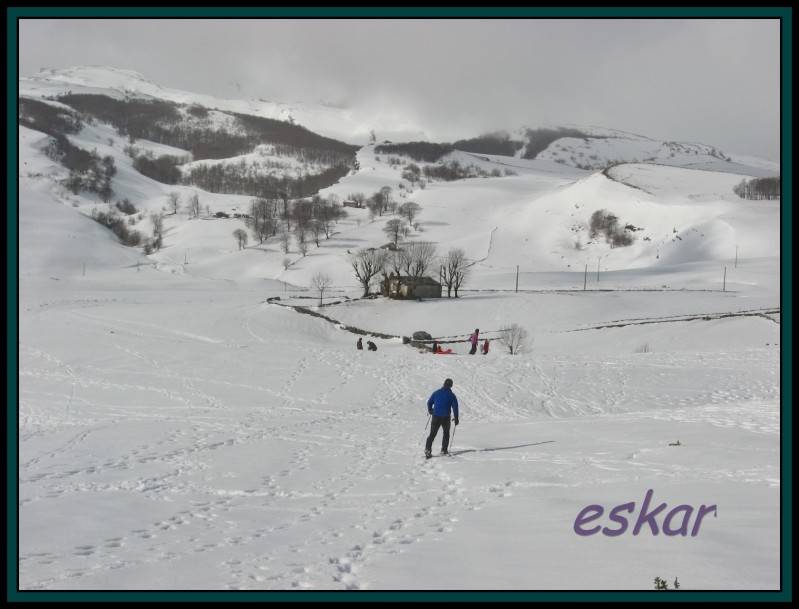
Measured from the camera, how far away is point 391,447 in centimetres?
1420

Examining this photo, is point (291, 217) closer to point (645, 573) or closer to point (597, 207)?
point (597, 207)

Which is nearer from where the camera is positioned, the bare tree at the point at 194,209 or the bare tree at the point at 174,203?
the bare tree at the point at 194,209

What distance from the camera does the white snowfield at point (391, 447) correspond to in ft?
20.5

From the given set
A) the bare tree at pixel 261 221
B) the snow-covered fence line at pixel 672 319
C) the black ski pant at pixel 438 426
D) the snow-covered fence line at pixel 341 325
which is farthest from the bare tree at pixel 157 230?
the black ski pant at pixel 438 426

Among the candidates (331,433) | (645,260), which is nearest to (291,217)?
(645,260)

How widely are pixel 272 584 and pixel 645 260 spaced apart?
11985 centimetres

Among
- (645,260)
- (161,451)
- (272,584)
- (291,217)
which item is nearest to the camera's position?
(272,584)

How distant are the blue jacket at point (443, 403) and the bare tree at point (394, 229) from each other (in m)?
120

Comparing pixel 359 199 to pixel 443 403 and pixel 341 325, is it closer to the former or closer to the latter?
pixel 341 325

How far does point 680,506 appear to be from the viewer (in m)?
7.61

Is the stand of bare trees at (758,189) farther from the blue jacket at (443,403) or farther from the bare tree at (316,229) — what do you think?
the blue jacket at (443,403)

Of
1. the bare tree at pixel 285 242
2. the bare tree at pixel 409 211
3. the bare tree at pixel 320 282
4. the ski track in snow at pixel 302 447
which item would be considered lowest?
the ski track in snow at pixel 302 447
